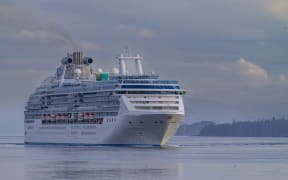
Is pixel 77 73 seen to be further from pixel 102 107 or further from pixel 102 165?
pixel 102 165

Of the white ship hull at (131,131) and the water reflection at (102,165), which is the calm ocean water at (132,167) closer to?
the water reflection at (102,165)

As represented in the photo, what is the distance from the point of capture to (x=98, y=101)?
13450 centimetres

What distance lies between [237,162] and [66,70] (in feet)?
175

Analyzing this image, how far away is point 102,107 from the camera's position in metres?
133

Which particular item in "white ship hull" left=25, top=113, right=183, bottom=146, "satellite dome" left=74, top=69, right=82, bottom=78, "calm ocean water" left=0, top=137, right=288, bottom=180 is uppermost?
"satellite dome" left=74, top=69, right=82, bottom=78

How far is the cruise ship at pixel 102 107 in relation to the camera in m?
126

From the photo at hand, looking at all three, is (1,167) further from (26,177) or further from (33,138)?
(33,138)

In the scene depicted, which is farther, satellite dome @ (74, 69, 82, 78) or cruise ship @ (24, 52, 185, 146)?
satellite dome @ (74, 69, 82, 78)

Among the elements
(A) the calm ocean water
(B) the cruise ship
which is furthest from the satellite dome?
(A) the calm ocean water

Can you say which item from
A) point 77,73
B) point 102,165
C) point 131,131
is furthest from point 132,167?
point 77,73

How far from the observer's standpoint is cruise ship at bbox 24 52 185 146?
12588cm

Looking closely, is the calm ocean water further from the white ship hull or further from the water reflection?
the white ship hull

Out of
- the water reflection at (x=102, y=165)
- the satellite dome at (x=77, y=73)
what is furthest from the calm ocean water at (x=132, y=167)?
the satellite dome at (x=77, y=73)

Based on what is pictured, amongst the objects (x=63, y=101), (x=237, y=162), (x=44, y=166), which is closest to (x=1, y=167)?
(x=44, y=166)
